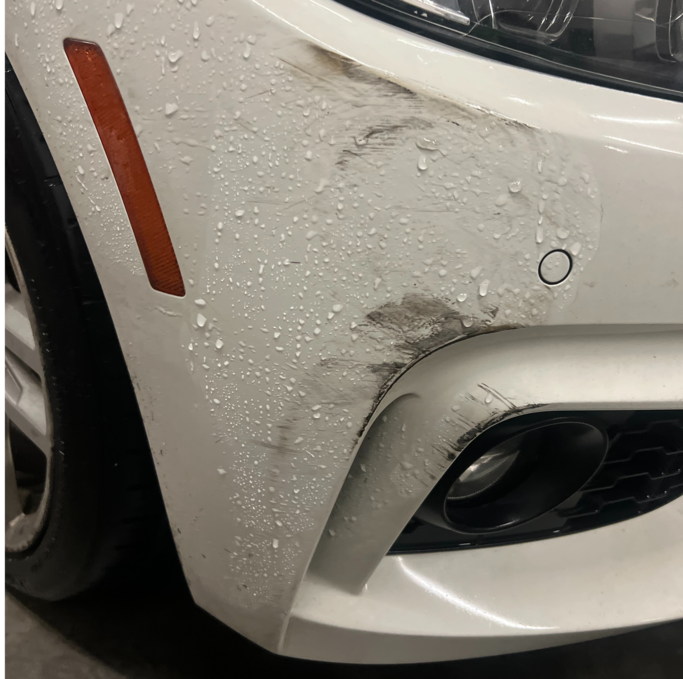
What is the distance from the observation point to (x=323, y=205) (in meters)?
0.54

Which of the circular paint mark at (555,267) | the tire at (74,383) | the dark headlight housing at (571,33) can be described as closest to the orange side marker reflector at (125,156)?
the tire at (74,383)

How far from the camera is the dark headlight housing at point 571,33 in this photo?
57 cm

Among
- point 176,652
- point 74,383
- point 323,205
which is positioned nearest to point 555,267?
point 323,205

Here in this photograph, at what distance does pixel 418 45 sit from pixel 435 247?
0.18m

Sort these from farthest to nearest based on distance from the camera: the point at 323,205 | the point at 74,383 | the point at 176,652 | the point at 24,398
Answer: the point at 176,652 < the point at 24,398 < the point at 74,383 < the point at 323,205

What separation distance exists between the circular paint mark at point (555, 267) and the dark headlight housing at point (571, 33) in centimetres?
18

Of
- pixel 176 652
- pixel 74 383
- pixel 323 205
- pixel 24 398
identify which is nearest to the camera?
pixel 323 205

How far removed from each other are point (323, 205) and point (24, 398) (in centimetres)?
71

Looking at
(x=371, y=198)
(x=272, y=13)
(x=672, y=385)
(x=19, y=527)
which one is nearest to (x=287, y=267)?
(x=371, y=198)

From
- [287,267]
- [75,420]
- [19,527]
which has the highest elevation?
[287,267]

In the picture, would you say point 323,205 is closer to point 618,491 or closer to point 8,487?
point 618,491

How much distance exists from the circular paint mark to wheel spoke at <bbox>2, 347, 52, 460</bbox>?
0.74 m

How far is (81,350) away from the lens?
74 cm

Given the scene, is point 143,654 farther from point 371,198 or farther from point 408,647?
point 371,198
